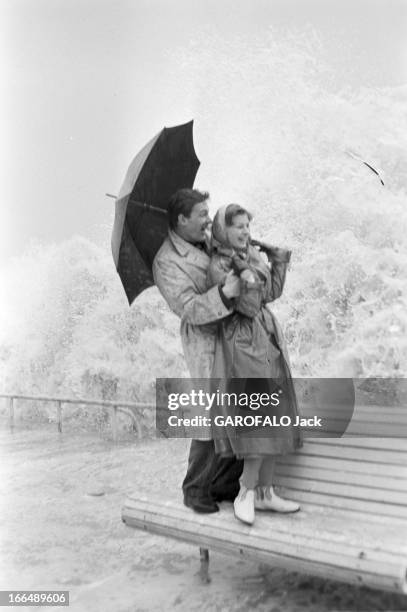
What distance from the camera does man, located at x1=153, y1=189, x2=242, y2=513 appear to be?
7.93ft

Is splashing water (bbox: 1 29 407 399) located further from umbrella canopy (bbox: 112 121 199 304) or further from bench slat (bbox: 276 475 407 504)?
bench slat (bbox: 276 475 407 504)

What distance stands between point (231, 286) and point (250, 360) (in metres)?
0.30

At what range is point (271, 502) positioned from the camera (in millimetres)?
2543

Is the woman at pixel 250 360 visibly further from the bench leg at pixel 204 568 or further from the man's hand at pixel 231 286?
the bench leg at pixel 204 568

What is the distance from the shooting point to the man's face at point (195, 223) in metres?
2.65

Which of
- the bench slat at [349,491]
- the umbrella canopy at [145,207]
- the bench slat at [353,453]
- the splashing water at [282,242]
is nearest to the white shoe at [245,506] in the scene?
the bench slat at [349,491]

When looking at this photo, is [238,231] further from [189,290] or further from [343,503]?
[343,503]

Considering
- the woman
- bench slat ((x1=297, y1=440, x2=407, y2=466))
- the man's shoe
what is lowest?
the man's shoe

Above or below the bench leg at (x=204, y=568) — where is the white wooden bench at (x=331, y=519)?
above

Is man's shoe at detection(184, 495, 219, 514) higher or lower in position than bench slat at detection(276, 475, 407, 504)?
lower

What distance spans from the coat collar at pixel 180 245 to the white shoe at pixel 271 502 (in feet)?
3.25

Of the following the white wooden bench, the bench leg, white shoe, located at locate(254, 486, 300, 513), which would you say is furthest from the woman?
the bench leg

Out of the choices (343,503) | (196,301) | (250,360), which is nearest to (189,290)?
(196,301)

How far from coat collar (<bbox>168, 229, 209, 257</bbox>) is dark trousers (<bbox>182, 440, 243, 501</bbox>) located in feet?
2.63
